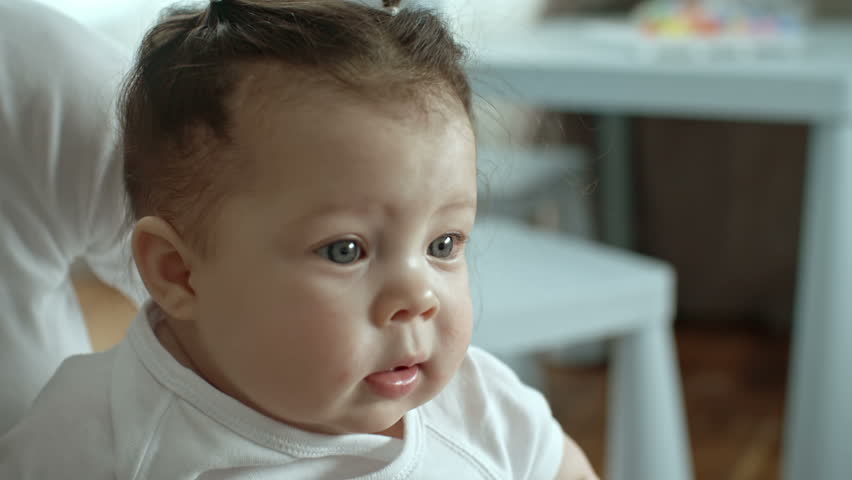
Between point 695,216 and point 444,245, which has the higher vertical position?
point 444,245

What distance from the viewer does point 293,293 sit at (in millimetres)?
502

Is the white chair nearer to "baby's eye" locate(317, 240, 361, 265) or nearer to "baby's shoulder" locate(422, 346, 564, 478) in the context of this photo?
"baby's shoulder" locate(422, 346, 564, 478)

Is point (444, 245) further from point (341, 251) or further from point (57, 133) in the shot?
point (57, 133)

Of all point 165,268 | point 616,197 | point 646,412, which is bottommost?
point 616,197

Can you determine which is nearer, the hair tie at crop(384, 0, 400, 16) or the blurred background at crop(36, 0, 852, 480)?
the hair tie at crop(384, 0, 400, 16)

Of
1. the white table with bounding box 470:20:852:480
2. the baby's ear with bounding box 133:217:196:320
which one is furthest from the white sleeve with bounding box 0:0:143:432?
the white table with bounding box 470:20:852:480

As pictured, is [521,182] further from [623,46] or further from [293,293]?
[293,293]

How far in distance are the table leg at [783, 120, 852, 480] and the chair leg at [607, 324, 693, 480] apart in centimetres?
22

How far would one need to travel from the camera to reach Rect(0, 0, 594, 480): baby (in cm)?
50

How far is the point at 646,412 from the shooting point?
119 cm

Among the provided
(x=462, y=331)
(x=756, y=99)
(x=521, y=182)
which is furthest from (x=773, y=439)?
(x=462, y=331)

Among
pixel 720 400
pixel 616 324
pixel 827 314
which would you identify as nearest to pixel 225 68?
pixel 616 324

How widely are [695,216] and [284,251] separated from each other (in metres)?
2.10

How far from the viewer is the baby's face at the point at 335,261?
497 mm
